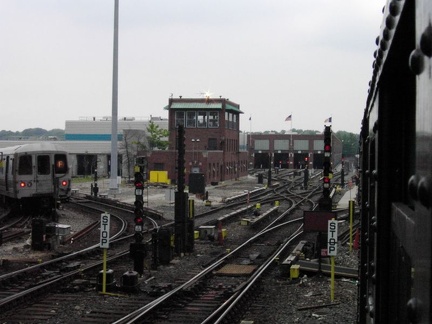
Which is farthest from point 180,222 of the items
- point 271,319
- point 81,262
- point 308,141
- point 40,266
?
point 308,141

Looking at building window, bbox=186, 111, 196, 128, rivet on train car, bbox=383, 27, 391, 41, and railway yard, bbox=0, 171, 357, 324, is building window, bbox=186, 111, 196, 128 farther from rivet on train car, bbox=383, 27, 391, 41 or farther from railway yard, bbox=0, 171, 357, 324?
rivet on train car, bbox=383, 27, 391, 41

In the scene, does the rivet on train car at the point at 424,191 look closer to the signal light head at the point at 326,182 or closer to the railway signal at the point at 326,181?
the railway signal at the point at 326,181

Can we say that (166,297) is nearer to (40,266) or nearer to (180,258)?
(40,266)

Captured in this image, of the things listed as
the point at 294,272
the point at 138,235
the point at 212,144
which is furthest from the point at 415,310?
the point at 212,144

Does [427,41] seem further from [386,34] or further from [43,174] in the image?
[43,174]

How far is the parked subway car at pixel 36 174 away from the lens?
27266 millimetres

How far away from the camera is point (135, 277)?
13.7m

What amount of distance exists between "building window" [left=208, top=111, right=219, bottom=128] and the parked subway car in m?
35.7

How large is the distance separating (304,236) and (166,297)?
12616mm

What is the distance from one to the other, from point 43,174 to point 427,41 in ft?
90.5

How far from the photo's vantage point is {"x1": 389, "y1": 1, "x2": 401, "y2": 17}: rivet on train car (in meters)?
2.23

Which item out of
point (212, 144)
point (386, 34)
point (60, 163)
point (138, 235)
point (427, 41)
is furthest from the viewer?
point (212, 144)

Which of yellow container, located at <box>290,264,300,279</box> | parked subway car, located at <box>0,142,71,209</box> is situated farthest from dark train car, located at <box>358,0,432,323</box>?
parked subway car, located at <box>0,142,71,209</box>

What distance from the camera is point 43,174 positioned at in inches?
1094
